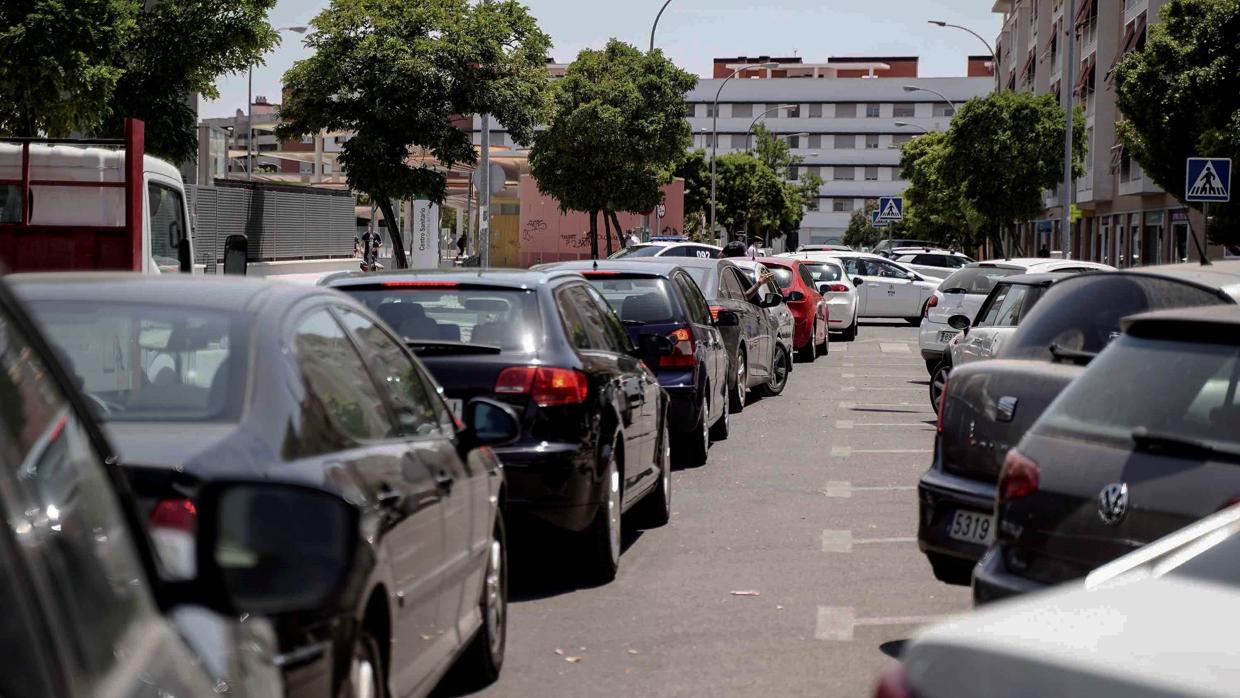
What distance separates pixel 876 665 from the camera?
22.6 feet

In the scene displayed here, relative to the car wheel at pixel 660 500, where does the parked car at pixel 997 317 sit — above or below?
above

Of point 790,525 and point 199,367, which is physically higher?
point 199,367

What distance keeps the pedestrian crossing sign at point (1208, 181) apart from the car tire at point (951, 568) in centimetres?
1406

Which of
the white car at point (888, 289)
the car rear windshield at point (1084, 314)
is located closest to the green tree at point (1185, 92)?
the white car at point (888, 289)

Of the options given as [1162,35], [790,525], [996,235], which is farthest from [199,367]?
[996,235]

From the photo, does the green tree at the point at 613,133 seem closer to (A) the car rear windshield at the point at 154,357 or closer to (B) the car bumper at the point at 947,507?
(B) the car bumper at the point at 947,507

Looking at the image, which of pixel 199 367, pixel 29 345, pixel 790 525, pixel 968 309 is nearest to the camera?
pixel 29 345

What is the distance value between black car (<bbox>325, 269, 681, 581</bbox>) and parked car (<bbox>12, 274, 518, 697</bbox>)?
7.62 feet

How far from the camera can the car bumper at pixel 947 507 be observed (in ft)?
24.7

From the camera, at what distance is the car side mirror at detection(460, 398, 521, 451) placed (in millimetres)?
5934

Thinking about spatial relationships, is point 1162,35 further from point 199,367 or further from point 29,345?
point 29,345

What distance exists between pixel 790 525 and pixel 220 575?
845 cm

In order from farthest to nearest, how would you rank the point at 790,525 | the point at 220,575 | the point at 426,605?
1. the point at 790,525
2. the point at 426,605
3. the point at 220,575

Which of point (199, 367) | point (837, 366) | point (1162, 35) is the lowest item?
→ point (837, 366)
